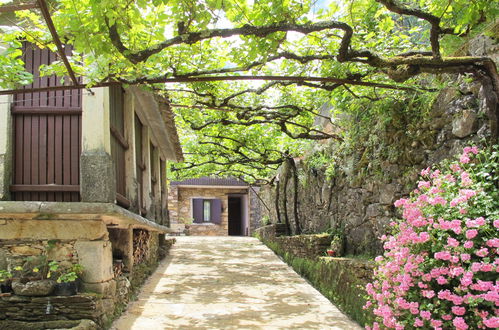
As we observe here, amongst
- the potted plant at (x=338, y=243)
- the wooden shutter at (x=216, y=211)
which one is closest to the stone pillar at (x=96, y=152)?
the potted plant at (x=338, y=243)

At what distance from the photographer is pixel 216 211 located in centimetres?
2119

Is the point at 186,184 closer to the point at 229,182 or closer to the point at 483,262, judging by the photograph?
the point at 229,182

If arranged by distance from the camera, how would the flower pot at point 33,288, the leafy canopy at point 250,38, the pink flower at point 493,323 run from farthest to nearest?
the flower pot at point 33,288 < the leafy canopy at point 250,38 < the pink flower at point 493,323

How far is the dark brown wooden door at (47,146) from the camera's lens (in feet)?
15.9

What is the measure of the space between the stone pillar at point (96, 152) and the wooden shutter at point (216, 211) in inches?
647

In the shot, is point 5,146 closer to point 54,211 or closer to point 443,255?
point 54,211

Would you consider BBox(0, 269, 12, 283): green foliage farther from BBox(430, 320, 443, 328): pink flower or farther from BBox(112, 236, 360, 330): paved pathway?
BBox(430, 320, 443, 328): pink flower

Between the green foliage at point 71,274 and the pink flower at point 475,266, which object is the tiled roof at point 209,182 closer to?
the green foliage at point 71,274

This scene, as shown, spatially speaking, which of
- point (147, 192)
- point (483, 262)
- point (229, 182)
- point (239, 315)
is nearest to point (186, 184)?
point (229, 182)

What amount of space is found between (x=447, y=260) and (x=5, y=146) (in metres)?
4.12

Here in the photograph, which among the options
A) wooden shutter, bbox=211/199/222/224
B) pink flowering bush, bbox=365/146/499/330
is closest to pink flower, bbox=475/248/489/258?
pink flowering bush, bbox=365/146/499/330

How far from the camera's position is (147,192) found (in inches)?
334

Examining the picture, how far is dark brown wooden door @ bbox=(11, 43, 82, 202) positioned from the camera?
484 cm

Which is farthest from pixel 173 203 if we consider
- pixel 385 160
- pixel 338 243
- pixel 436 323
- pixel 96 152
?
pixel 436 323
